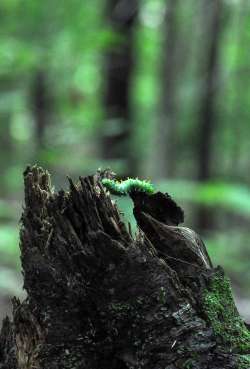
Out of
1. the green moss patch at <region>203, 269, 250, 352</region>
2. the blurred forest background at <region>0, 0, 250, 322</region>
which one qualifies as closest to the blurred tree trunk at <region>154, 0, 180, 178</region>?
the blurred forest background at <region>0, 0, 250, 322</region>

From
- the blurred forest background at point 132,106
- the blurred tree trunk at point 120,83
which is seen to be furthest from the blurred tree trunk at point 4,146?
the blurred tree trunk at point 120,83

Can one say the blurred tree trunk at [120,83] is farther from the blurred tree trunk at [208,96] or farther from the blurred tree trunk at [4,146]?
the blurred tree trunk at [4,146]

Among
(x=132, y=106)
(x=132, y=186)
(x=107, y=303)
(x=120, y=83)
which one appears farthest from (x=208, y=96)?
(x=107, y=303)

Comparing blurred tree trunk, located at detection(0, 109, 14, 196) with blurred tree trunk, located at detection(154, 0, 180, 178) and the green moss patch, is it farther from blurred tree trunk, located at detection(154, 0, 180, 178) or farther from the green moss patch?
the green moss patch

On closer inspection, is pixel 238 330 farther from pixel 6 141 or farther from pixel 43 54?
pixel 6 141

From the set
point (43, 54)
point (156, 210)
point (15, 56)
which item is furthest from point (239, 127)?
point (156, 210)

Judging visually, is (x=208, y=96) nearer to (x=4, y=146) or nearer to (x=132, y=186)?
(x=4, y=146)
